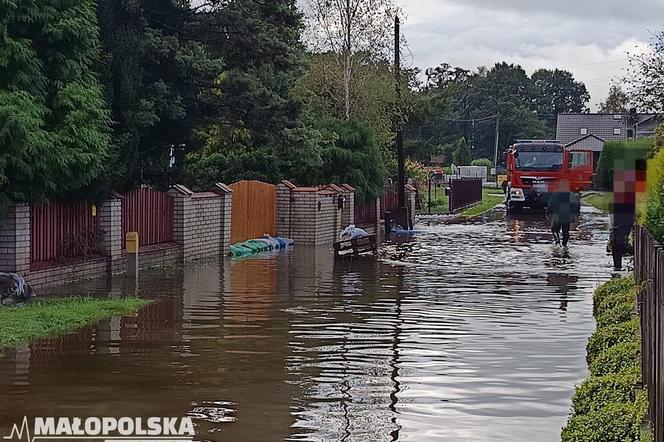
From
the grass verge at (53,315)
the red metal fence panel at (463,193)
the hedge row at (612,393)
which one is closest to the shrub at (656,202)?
the hedge row at (612,393)

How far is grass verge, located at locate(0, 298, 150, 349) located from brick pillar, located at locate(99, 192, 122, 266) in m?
3.83

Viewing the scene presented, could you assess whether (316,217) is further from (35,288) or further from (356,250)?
(35,288)

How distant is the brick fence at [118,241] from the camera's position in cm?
1641

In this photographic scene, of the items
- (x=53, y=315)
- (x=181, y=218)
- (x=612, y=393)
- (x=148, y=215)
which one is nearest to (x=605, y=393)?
(x=612, y=393)

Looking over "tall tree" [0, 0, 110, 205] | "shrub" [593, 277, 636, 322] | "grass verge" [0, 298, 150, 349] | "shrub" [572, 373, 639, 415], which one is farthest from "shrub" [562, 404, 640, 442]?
"tall tree" [0, 0, 110, 205]

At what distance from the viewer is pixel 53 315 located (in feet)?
44.3

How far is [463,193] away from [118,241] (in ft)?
122

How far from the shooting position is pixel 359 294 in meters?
17.5

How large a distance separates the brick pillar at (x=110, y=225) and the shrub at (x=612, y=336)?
435 inches

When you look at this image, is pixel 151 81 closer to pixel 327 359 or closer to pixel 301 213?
pixel 301 213

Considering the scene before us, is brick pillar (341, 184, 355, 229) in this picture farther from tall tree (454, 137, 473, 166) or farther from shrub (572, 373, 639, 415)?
tall tree (454, 137, 473, 166)

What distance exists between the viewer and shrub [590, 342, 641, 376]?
8.92 m

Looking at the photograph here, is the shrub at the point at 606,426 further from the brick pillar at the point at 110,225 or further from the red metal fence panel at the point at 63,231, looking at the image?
the brick pillar at the point at 110,225

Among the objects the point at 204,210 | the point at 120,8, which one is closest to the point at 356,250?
the point at 204,210
